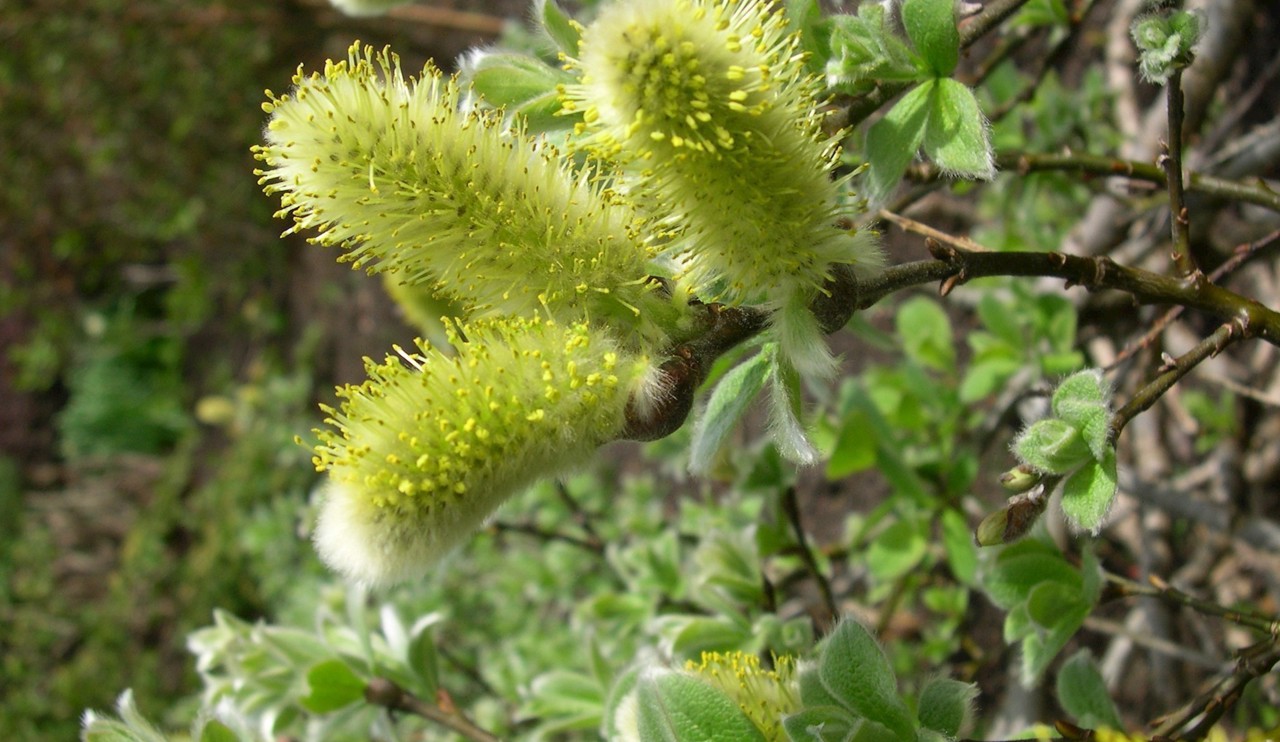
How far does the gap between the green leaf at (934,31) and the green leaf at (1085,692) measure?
62 centimetres

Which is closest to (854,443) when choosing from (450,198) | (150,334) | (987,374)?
(987,374)

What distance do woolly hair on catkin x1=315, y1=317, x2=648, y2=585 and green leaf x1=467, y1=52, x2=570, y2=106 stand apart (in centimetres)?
27

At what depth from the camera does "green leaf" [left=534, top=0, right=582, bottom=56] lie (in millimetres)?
906

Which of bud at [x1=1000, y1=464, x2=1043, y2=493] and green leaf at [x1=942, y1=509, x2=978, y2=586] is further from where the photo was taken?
green leaf at [x1=942, y1=509, x2=978, y2=586]

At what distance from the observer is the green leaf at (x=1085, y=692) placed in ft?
3.26

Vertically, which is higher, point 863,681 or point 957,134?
point 957,134

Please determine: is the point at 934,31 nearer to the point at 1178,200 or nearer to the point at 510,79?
the point at 1178,200

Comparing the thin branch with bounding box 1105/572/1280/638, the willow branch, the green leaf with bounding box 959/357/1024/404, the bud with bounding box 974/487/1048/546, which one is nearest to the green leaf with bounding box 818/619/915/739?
the bud with bounding box 974/487/1048/546

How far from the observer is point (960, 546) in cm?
150

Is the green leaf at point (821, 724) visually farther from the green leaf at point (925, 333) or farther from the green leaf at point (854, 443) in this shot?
the green leaf at point (925, 333)

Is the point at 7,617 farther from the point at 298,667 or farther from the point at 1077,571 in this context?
the point at 1077,571

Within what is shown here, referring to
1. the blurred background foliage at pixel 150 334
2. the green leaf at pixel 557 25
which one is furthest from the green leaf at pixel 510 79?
the blurred background foliage at pixel 150 334

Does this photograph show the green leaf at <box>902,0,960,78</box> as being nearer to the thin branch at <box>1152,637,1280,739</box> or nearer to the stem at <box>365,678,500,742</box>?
the thin branch at <box>1152,637,1280,739</box>

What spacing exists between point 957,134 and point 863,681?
465 millimetres
